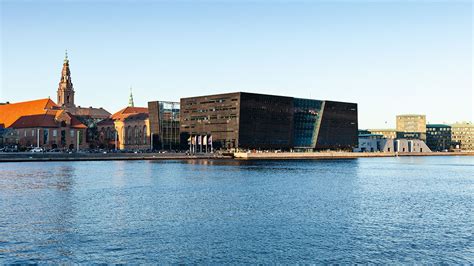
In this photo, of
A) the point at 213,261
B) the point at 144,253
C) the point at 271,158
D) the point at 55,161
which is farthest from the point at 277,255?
the point at 271,158

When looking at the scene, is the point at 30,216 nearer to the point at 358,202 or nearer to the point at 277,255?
the point at 277,255

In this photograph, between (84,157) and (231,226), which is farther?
(84,157)

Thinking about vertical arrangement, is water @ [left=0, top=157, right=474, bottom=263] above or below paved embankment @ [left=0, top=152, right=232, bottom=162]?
below

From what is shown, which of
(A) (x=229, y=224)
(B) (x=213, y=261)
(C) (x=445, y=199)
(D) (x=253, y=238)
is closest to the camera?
(B) (x=213, y=261)

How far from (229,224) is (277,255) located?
10.4 meters

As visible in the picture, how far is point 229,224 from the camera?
40.2m

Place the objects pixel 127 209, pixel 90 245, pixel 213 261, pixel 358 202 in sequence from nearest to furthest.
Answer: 1. pixel 213 261
2. pixel 90 245
3. pixel 127 209
4. pixel 358 202

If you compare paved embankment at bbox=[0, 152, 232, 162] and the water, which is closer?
the water

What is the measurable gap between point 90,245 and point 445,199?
42.4 metres

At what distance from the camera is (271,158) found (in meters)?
200

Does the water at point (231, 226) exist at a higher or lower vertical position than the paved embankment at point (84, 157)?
lower

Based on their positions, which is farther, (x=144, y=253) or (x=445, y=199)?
(x=445, y=199)

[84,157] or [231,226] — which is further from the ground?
[84,157]

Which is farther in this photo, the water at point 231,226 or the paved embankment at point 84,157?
the paved embankment at point 84,157
